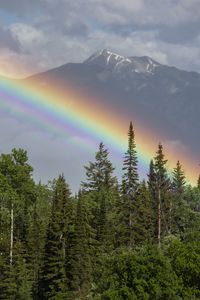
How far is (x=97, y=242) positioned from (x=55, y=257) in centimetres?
1437

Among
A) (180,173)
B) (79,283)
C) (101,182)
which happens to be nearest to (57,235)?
(79,283)

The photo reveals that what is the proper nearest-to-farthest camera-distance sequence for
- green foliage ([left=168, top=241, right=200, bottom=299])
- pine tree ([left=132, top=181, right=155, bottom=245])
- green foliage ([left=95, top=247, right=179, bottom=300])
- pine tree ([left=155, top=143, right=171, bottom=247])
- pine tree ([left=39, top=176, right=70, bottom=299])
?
green foliage ([left=95, top=247, right=179, bottom=300]) → green foliage ([left=168, top=241, right=200, bottom=299]) → pine tree ([left=39, top=176, right=70, bottom=299]) → pine tree ([left=132, top=181, right=155, bottom=245]) → pine tree ([left=155, top=143, right=171, bottom=247])

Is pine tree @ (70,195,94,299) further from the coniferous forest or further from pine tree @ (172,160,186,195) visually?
pine tree @ (172,160,186,195)

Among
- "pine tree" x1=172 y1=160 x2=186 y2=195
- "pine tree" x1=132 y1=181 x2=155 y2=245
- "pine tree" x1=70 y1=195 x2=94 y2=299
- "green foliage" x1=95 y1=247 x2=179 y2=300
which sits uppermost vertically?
"pine tree" x1=172 y1=160 x2=186 y2=195

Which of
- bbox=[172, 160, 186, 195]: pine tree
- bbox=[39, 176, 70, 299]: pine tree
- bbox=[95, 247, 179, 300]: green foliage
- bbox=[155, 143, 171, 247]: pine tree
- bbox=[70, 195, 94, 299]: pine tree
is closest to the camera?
bbox=[95, 247, 179, 300]: green foliage

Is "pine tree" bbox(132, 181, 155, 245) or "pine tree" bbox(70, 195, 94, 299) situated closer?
"pine tree" bbox(70, 195, 94, 299)

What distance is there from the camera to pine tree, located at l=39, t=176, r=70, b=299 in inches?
3022

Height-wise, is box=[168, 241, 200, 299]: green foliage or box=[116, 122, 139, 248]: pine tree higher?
box=[116, 122, 139, 248]: pine tree

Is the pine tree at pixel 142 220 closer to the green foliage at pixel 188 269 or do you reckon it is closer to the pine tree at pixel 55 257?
the pine tree at pixel 55 257

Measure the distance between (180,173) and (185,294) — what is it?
103541 millimetres

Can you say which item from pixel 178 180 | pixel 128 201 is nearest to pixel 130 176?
pixel 128 201

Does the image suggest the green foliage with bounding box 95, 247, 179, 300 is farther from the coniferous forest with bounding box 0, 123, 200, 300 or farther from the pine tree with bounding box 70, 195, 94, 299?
the pine tree with bounding box 70, 195, 94, 299

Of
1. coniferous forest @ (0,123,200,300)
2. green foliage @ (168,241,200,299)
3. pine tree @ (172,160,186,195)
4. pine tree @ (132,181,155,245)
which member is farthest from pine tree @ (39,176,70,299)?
pine tree @ (172,160,186,195)

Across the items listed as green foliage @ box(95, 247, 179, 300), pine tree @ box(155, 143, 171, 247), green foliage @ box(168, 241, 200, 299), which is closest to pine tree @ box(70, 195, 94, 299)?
pine tree @ box(155, 143, 171, 247)
